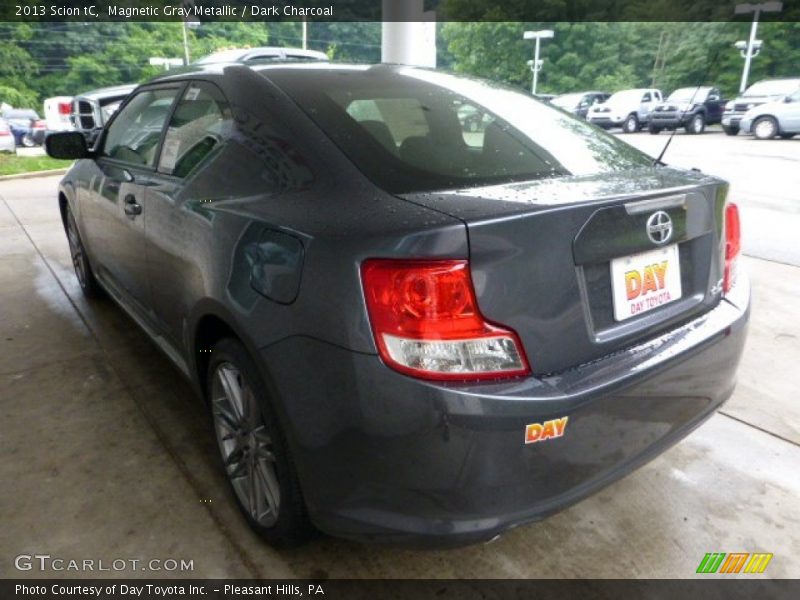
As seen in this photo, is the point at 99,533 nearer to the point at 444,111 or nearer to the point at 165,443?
the point at 165,443

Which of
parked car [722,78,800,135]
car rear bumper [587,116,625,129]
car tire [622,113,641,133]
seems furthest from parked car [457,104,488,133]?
car tire [622,113,641,133]

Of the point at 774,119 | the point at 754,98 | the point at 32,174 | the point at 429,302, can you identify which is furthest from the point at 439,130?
the point at 754,98

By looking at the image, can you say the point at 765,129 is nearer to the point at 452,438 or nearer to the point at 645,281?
the point at 645,281

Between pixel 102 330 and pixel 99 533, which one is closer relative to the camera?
pixel 99 533

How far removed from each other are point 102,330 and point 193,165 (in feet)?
6.42

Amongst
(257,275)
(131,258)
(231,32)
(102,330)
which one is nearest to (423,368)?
(257,275)

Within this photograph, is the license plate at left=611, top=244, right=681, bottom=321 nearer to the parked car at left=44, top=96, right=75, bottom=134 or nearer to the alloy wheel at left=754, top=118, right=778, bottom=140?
the parked car at left=44, top=96, right=75, bottom=134

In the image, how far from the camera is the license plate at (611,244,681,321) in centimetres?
153

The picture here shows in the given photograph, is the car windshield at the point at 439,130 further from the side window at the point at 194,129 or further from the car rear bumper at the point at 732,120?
the car rear bumper at the point at 732,120

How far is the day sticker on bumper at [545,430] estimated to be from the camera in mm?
1349

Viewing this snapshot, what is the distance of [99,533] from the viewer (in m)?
1.95

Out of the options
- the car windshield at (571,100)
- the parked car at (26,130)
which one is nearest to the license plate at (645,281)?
the car windshield at (571,100)

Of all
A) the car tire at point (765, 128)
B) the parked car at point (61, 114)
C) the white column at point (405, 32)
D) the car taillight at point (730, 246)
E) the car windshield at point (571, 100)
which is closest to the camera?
the car taillight at point (730, 246)

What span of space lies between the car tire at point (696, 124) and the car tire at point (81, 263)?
1953 centimetres
